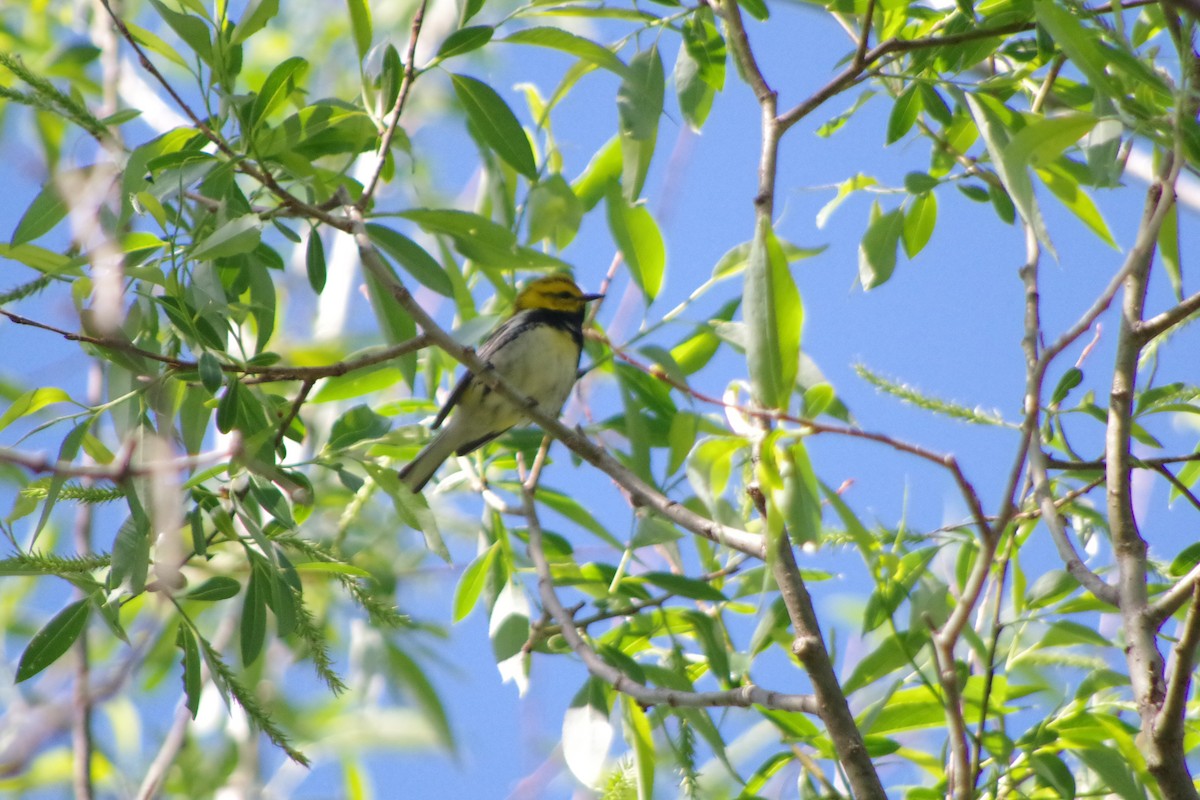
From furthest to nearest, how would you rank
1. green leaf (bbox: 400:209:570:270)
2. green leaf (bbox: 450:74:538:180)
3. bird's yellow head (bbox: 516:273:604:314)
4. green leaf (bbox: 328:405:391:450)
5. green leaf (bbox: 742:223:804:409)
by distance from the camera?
bird's yellow head (bbox: 516:273:604:314)
green leaf (bbox: 328:405:391:450)
green leaf (bbox: 450:74:538:180)
green leaf (bbox: 400:209:570:270)
green leaf (bbox: 742:223:804:409)

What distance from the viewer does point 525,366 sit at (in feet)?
13.3

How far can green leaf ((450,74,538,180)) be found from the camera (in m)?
2.00

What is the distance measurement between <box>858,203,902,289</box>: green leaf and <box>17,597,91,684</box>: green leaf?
1506 mm

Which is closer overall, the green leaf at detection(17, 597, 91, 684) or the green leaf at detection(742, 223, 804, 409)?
the green leaf at detection(742, 223, 804, 409)

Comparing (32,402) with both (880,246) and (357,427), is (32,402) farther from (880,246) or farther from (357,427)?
(880,246)

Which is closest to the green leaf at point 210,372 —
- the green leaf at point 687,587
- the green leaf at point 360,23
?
the green leaf at point 360,23

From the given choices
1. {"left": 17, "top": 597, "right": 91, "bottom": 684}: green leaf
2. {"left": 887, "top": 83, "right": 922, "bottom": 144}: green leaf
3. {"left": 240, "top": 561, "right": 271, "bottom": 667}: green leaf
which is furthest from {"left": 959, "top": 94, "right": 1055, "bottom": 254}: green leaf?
{"left": 17, "top": 597, "right": 91, "bottom": 684}: green leaf

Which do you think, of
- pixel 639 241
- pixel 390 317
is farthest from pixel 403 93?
pixel 639 241

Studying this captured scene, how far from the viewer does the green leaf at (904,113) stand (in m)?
2.21

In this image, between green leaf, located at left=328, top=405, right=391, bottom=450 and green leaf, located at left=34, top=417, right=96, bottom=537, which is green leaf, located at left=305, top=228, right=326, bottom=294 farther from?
green leaf, located at left=34, top=417, right=96, bottom=537

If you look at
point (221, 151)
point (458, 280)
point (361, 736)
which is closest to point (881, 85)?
point (458, 280)

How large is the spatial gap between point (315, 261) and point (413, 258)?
21 centimetres

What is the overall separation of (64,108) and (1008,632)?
6.26ft

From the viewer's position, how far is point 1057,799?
2131 millimetres
